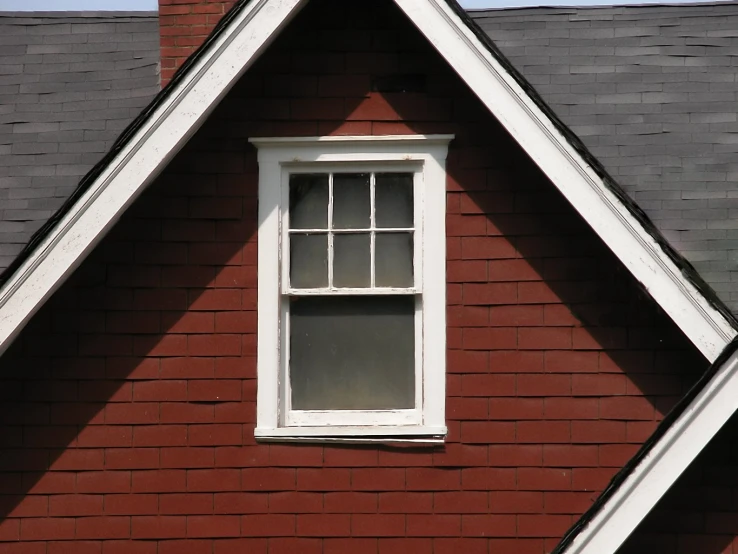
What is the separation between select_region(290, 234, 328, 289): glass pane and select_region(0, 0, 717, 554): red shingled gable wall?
0.26 meters

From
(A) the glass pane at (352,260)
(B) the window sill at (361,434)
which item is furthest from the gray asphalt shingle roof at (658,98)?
(B) the window sill at (361,434)

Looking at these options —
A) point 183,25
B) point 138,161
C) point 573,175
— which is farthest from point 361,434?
point 183,25

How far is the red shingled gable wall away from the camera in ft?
20.7

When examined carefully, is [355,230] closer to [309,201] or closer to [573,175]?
[309,201]

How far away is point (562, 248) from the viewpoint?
21.3 ft

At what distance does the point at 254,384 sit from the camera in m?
6.45

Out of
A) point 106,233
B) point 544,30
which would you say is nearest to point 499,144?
point 544,30

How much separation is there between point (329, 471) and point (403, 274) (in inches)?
49.6

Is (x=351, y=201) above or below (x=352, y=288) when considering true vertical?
above

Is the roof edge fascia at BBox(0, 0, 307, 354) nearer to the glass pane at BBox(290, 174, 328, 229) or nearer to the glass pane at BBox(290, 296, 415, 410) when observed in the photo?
the glass pane at BBox(290, 174, 328, 229)

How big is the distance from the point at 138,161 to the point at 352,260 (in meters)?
1.41

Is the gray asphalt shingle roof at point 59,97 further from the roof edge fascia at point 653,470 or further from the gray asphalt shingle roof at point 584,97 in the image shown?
the roof edge fascia at point 653,470

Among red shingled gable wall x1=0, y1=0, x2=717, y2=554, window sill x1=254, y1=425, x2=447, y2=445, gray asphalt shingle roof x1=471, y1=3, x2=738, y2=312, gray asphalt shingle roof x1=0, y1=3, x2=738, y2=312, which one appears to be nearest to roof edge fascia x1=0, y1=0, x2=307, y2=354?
red shingled gable wall x1=0, y1=0, x2=717, y2=554

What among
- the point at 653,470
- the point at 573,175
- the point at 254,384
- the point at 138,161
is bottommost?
the point at 653,470
